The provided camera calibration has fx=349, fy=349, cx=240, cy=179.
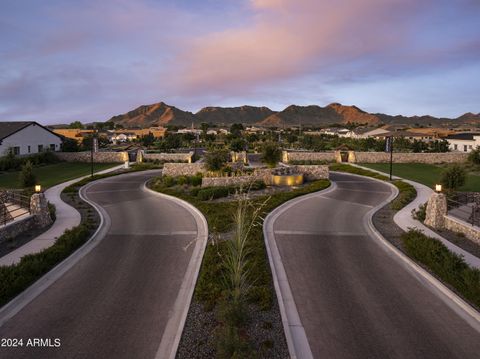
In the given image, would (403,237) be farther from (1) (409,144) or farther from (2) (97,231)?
(1) (409,144)

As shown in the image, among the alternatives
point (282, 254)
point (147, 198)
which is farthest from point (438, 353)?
point (147, 198)

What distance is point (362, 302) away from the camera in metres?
10.0

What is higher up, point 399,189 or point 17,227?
point 399,189

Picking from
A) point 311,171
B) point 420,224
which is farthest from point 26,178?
point 420,224

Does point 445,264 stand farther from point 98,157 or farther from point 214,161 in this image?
point 98,157

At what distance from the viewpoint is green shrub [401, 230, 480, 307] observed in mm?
10180

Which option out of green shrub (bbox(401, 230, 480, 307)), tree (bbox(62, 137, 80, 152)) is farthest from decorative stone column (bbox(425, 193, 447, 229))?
tree (bbox(62, 137, 80, 152))

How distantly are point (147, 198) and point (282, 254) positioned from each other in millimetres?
15121

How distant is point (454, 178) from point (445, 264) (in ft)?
51.2

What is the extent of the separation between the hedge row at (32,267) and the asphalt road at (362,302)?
8.39 m

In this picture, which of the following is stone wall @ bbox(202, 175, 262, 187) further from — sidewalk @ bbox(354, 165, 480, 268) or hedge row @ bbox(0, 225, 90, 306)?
hedge row @ bbox(0, 225, 90, 306)

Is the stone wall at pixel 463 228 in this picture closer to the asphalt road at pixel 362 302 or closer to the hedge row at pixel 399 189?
the asphalt road at pixel 362 302

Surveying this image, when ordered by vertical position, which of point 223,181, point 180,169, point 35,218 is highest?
point 180,169

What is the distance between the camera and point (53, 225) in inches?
714
